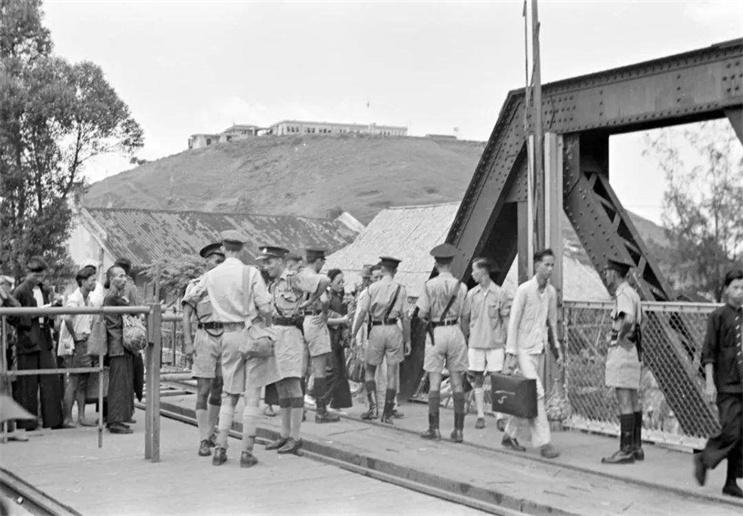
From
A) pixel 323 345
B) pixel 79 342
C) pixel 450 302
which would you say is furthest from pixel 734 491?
pixel 79 342

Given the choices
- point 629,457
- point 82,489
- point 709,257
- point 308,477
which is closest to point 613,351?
point 629,457

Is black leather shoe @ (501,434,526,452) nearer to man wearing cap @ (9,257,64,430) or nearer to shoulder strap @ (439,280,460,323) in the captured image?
shoulder strap @ (439,280,460,323)

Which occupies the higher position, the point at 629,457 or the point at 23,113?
the point at 23,113

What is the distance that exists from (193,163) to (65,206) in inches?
4880

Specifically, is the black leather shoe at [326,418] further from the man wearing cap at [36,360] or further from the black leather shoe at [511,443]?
the man wearing cap at [36,360]

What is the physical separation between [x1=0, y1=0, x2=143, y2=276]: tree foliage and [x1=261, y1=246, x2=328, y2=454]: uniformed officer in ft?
90.4

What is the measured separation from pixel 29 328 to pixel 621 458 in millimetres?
6421

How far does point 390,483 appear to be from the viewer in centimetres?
827

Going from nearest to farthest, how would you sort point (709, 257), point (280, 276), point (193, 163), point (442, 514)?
point (442, 514) < point (280, 276) < point (709, 257) < point (193, 163)

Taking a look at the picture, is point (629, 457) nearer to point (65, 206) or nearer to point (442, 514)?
point (442, 514)

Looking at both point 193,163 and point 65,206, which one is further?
point 193,163

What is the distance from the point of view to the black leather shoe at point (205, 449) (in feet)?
30.1

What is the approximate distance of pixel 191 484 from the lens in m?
7.89

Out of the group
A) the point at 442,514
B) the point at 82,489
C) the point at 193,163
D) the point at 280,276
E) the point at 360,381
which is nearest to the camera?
the point at 442,514
